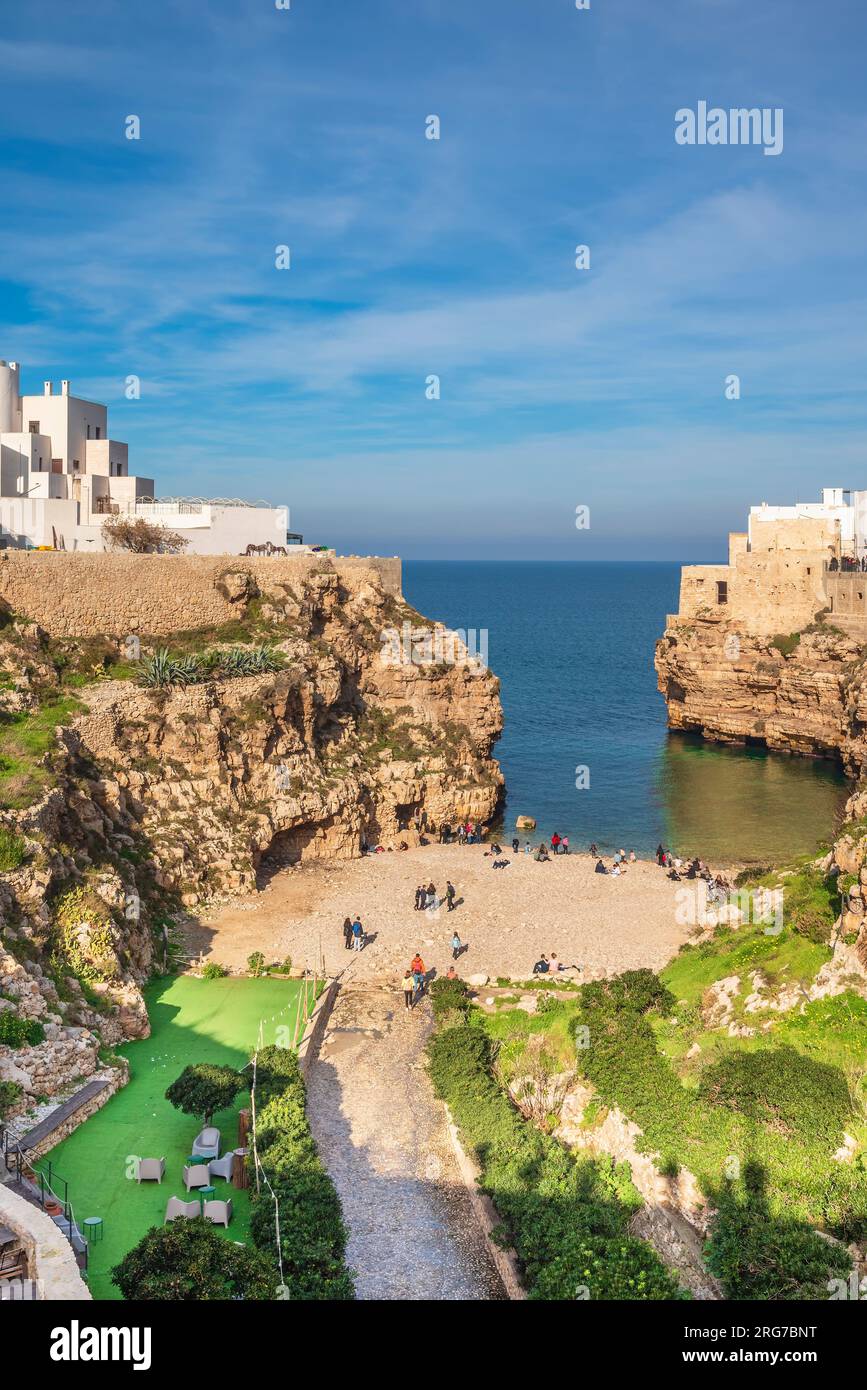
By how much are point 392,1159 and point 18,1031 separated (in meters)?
6.60

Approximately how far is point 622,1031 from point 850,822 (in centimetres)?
799

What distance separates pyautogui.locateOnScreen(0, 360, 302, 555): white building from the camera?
39.1 meters

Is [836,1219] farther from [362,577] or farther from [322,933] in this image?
[362,577]

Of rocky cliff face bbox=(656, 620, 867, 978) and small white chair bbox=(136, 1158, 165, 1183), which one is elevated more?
rocky cliff face bbox=(656, 620, 867, 978)

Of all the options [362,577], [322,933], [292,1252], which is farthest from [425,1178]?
[362,577]

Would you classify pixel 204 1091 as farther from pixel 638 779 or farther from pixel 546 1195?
pixel 638 779

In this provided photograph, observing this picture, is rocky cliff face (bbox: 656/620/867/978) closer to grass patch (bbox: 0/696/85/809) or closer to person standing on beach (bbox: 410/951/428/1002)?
person standing on beach (bbox: 410/951/428/1002)

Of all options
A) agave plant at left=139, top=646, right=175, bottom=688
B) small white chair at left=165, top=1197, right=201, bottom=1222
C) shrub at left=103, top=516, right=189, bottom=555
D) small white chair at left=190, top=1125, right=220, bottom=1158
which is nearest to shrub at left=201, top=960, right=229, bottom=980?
small white chair at left=190, top=1125, right=220, bottom=1158

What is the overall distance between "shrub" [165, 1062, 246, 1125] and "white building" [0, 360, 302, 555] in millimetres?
25658

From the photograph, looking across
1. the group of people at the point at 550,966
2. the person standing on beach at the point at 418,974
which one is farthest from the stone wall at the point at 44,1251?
the group of people at the point at 550,966

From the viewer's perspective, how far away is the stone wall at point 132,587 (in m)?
33.8

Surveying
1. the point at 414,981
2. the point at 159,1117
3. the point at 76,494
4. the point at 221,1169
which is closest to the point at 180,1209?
the point at 221,1169

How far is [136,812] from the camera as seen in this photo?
30.0 metres
